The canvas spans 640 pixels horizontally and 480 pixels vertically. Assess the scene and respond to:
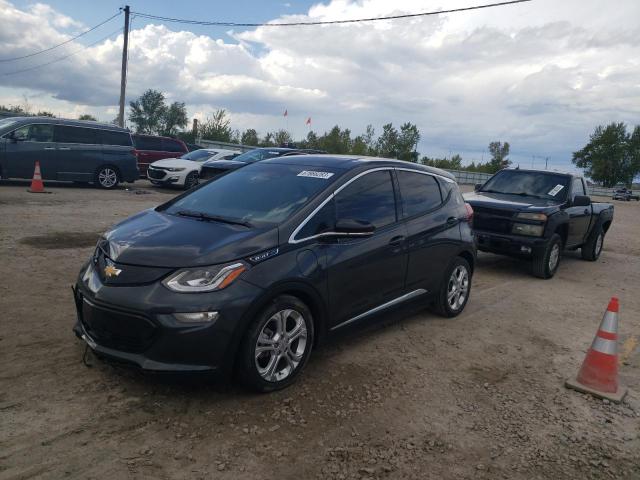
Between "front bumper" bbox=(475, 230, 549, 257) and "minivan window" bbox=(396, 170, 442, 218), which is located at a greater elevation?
"minivan window" bbox=(396, 170, 442, 218)

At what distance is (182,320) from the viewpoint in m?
3.34

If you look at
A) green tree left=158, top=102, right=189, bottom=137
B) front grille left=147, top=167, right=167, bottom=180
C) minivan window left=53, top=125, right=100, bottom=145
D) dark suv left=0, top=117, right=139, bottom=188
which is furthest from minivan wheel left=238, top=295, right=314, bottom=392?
green tree left=158, top=102, right=189, bottom=137

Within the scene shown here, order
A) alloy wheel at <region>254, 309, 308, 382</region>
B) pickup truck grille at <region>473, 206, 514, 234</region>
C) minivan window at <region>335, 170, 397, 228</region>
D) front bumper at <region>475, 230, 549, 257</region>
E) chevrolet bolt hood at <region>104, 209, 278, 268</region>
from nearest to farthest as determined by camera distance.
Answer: chevrolet bolt hood at <region>104, 209, 278, 268</region>, alloy wheel at <region>254, 309, 308, 382</region>, minivan window at <region>335, 170, 397, 228</region>, front bumper at <region>475, 230, 549, 257</region>, pickup truck grille at <region>473, 206, 514, 234</region>

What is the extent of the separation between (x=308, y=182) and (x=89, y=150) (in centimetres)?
1285

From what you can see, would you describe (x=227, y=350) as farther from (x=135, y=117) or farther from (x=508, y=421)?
(x=135, y=117)

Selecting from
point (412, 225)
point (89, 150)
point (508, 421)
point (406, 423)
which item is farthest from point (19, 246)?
point (89, 150)

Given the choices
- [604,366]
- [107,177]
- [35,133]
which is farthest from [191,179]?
[604,366]

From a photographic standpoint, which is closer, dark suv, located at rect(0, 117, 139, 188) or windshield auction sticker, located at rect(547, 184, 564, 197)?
windshield auction sticker, located at rect(547, 184, 564, 197)

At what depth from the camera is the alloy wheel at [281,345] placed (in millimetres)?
3695

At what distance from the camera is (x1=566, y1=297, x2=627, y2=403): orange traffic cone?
4270 mm

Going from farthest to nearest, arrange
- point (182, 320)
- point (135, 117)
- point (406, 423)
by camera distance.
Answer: point (135, 117), point (406, 423), point (182, 320)

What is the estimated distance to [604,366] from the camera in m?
4.29

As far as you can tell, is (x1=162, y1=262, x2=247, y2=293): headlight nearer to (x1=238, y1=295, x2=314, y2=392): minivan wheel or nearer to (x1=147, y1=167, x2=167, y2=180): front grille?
(x1=238, y1=295, x2=314, y2=392): minivan wheel

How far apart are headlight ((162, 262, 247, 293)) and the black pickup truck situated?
6027mm
